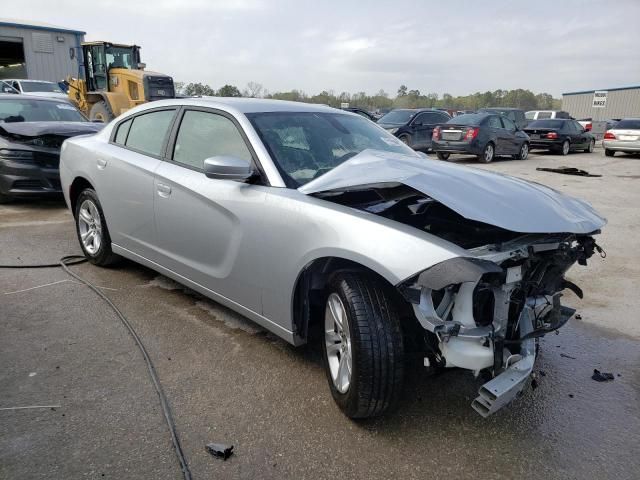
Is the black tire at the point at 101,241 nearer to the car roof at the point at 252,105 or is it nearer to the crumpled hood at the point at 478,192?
the car roof at the point at 252,105

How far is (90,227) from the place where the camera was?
5.01 meters

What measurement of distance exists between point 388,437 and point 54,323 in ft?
8.48

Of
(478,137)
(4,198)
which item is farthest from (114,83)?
(478,137)

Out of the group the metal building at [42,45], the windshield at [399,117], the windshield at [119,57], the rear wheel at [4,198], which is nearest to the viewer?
the rear wheel at [4,198]

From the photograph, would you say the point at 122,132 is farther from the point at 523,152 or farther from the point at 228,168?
the point at 523,152

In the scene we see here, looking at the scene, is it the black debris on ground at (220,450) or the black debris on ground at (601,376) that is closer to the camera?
the black debris on ground at (220,450)

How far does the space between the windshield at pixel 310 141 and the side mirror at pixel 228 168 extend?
0.23 metres

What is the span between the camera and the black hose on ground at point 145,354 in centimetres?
239

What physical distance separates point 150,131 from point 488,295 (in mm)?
3045

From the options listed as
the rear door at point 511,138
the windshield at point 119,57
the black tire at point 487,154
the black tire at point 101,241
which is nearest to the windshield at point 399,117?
the black tire at point 487,154

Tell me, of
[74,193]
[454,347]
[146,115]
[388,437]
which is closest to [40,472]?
[388,437]

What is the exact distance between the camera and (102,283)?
4609mm

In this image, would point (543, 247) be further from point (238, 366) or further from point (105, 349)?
point (105, 349)

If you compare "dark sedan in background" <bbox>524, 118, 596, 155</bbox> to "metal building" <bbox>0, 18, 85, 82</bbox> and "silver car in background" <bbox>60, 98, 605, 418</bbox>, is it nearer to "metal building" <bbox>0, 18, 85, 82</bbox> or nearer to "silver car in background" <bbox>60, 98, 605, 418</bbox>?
"silver car in background" <bbox>60, 98, 605, 418</bbox>
